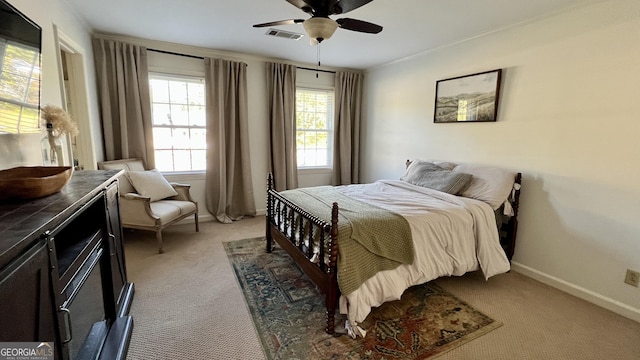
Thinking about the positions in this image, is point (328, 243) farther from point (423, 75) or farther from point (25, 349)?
point (423, 75)

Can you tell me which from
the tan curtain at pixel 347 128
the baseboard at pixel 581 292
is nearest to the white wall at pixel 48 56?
the tan curtain at pixel 347 128

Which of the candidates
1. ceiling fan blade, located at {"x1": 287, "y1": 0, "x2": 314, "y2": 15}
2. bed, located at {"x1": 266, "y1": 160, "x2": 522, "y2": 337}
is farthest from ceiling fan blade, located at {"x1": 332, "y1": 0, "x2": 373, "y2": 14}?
bed, located at {"x1": 266, "y1": 160, "x2": 522, "y2": 337}

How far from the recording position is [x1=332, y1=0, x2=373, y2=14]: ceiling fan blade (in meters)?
1.81

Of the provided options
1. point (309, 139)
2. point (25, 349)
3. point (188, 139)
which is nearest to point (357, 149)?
point (309, 139)

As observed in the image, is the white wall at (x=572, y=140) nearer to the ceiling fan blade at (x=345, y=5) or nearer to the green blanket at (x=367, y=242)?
the green blanket at (x=367, y=242)

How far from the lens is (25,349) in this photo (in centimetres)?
87

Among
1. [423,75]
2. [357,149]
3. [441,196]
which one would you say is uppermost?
[423,75]

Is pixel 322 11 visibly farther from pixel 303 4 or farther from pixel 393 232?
pixel 393 232

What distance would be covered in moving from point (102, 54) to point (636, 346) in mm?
5499

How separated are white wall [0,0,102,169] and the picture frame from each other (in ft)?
12.5

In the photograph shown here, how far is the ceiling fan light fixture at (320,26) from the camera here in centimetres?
191

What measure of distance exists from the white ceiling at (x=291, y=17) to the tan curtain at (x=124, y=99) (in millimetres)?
236

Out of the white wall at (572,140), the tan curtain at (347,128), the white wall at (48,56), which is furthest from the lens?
the tan curtain at (347,128)

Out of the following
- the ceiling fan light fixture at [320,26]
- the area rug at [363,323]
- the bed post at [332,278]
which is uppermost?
the ceiling fan light fixture at [320,26]
